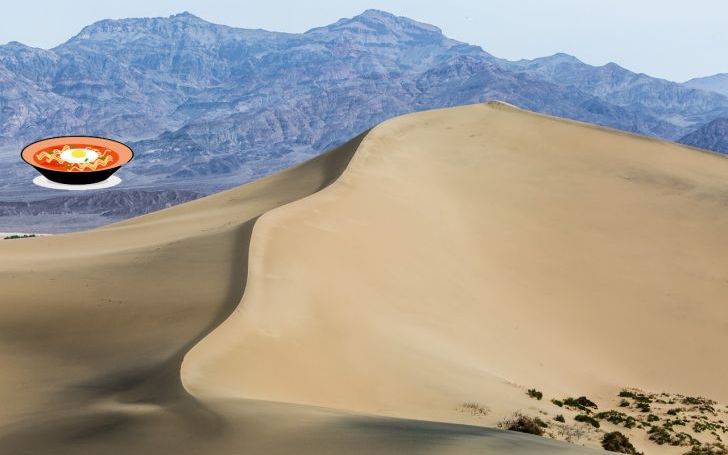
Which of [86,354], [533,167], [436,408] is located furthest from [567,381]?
[533,167]

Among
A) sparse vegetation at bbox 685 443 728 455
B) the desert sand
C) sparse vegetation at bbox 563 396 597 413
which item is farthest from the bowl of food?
sparse vegetation at bbox 685 443 728 455

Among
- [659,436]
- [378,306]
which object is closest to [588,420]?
[659,436]

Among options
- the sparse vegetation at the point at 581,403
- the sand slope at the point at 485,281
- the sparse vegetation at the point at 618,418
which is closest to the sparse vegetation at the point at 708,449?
the sparse vegetation at the point at 618,418

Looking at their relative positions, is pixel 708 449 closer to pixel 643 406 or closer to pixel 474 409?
pixel 643 406

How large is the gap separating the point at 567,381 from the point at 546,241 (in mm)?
14375

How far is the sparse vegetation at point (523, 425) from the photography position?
17.1 metres

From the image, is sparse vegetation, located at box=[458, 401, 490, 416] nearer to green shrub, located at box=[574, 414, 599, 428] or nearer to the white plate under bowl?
green shrub, located at box=[574, 414, 599, 428]

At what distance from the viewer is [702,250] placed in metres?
38.5

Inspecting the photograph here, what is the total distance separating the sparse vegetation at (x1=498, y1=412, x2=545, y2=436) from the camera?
1708 cm

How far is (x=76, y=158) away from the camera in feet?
101

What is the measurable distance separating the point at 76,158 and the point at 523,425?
20060 mm

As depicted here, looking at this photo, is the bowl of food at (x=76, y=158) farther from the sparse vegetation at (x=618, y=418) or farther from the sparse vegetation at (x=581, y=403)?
the sparse vegetation at (x=618, y=418)

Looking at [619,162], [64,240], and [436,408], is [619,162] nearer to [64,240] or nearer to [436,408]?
[64,240]

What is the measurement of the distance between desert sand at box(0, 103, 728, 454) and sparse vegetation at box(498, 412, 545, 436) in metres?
0.50
